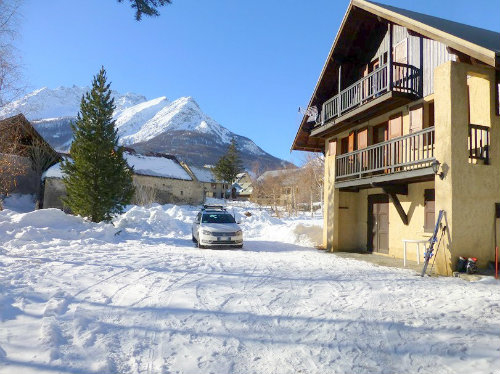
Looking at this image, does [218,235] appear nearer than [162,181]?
Yes

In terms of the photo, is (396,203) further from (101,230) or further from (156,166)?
(156,166)

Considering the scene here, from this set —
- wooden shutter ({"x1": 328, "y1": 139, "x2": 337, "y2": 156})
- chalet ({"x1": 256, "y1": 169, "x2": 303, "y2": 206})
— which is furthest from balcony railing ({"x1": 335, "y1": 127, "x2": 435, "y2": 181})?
chalet ({"x1": 256, "y1": 169, "x2": 303, "y2": 206})

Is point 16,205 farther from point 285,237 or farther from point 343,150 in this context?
point 343,150

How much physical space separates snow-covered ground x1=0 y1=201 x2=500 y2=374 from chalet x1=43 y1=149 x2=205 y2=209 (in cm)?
2989

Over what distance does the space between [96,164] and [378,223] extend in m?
14.6

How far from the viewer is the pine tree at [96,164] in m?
18.6

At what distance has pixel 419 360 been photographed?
3.99m

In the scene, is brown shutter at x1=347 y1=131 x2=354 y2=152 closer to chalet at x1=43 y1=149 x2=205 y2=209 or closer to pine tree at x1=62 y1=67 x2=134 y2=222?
pine tree at x1=62 y1=67 x2=134 y2=222

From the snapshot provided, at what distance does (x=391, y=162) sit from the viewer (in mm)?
11781

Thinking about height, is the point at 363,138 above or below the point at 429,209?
above

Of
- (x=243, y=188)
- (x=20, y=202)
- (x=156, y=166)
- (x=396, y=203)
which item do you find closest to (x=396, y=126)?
(x=396, y=203)

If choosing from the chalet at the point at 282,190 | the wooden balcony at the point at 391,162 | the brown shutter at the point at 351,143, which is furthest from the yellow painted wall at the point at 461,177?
the chalet at the point at 282,190

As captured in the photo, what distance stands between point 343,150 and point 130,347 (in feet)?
48.1

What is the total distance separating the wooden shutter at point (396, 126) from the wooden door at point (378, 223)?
244 cm
